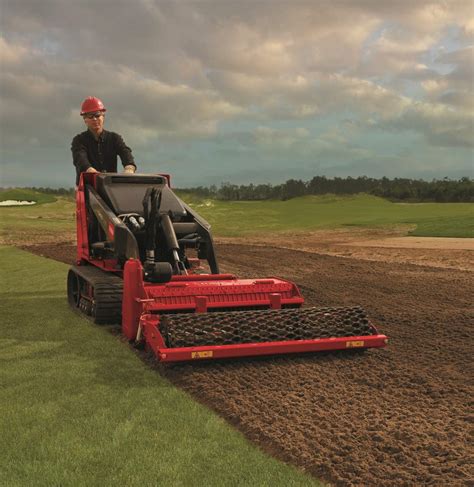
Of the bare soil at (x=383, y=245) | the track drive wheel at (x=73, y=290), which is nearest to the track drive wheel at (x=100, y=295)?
the track drive wheel at (x=73, y=290)

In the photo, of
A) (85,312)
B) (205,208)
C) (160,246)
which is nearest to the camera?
(160,246)

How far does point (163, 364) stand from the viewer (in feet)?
19.5

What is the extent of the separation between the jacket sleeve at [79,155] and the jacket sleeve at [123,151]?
1.67ft

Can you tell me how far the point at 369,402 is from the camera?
4953 mm

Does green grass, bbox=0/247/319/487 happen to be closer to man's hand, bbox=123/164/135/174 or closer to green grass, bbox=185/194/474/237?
man's hand, bbox=123/164/135/174

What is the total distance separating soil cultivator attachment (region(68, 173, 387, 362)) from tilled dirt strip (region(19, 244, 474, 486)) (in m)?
0.24

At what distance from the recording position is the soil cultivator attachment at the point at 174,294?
19.4 feet

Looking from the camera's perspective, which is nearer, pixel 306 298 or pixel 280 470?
pixel 280 470

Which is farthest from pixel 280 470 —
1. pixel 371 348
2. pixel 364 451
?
pixel 371 348

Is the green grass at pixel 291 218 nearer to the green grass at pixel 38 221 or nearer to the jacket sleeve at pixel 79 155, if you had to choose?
the green grass at pixel 38 221

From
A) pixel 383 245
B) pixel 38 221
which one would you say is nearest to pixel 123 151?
pixel 383 245

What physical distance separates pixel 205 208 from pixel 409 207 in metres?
16.4

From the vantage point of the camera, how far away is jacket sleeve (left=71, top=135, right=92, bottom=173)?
30.1ft

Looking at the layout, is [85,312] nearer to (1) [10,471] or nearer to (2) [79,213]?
(2) [79,213]
